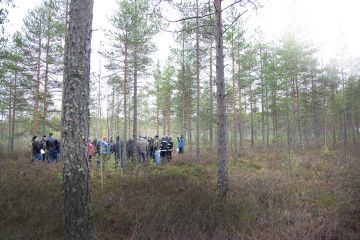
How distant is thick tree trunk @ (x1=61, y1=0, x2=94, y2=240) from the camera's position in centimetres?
371

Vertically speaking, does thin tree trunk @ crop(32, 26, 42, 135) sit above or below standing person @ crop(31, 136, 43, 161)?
above

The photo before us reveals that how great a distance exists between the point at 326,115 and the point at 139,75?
28914mm

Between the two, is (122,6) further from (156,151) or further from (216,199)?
(216,199)

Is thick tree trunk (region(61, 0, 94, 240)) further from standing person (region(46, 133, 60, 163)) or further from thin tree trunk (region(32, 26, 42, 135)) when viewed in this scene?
thin tree trunk (region(32, 26, 42, 135))

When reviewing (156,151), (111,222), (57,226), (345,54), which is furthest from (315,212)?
(345,54)

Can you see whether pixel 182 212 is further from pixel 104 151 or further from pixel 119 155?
pixel 119 155

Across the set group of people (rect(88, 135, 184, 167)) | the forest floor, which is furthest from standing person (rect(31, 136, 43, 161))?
the forest floor

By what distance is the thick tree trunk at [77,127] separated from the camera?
371cm

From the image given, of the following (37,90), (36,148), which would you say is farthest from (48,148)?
(37,90)

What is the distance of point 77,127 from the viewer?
12.3 feet

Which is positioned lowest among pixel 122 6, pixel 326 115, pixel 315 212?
pixel 315 212

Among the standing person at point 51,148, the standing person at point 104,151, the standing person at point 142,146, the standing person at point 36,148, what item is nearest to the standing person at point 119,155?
the standing person at point 104,151

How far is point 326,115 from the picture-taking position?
37.1 metres

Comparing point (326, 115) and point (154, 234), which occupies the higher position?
point (326, 115)
